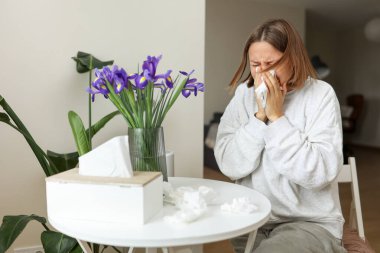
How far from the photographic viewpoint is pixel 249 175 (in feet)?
4.46

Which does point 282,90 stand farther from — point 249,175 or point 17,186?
point 17,186

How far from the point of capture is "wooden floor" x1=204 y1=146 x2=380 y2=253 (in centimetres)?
247

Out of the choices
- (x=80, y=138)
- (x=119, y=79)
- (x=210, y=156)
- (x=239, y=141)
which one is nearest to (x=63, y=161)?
(x=80, y=138)

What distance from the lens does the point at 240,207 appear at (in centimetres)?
98

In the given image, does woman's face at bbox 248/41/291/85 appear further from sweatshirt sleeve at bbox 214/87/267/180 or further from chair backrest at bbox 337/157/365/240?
chair backrest at bbox 337/157/365/240

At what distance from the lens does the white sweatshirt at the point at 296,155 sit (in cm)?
112

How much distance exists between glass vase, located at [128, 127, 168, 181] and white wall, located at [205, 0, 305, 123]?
4.61m

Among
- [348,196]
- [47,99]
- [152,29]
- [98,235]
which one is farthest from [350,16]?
[98,235]

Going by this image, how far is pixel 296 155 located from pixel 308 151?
4 cm

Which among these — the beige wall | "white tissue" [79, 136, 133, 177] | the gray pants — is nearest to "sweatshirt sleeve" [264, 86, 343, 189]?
the gray pants

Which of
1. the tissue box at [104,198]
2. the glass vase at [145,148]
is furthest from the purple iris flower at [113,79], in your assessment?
the tissue box at [104,198]

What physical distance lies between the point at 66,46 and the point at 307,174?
41.3 inches

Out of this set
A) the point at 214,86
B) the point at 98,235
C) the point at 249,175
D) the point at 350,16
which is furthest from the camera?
the point at 350,16

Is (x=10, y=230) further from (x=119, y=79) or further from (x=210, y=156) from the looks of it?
(x=210, y=156)
